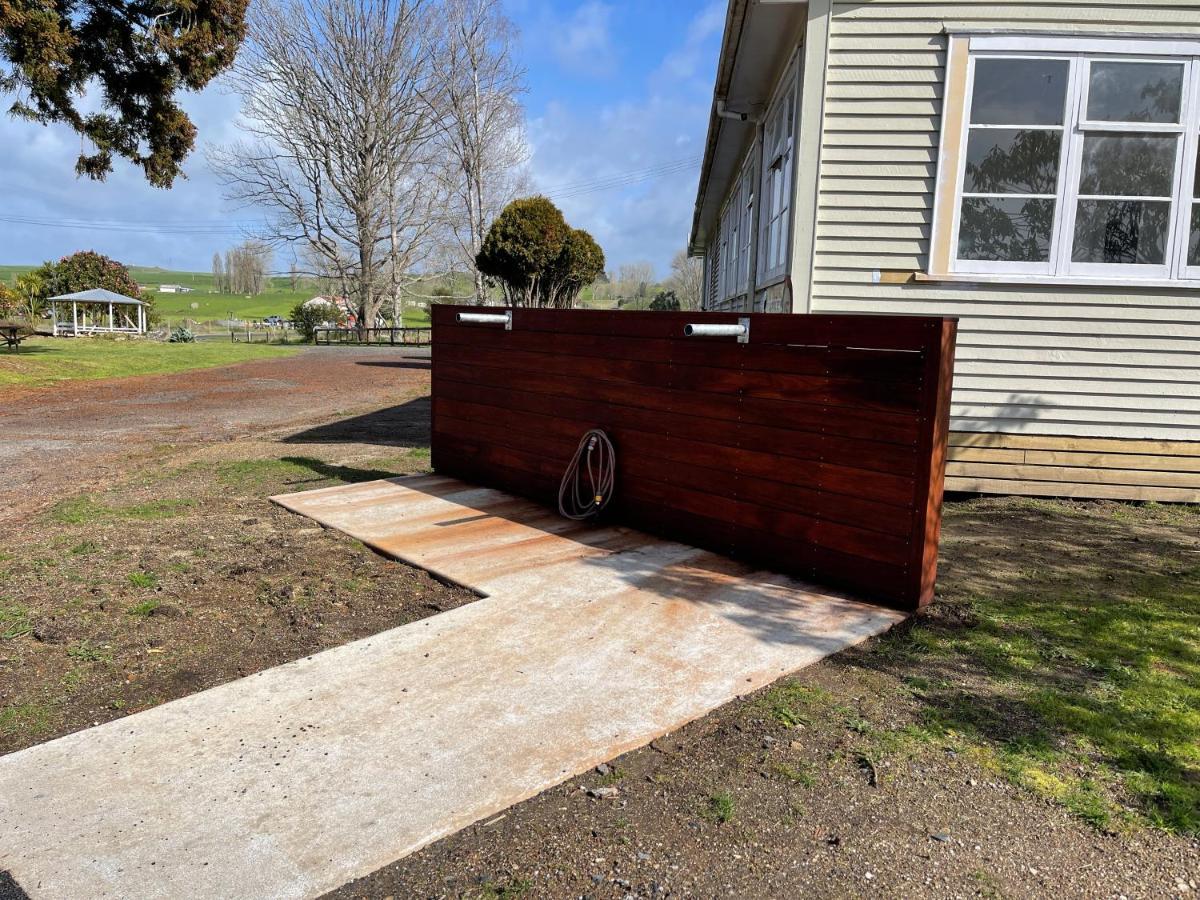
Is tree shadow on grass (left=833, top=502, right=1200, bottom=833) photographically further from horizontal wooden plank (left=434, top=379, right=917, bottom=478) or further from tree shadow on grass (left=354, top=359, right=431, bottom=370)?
tree shadow on grass (left=354, top=359, right=431, bottom=370)

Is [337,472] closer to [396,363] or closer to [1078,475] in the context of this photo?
[1078,475]

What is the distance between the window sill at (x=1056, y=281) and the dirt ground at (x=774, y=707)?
1.72 meters

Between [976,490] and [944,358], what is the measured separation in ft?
11.0

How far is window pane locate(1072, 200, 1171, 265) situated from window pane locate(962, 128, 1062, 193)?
38 cm

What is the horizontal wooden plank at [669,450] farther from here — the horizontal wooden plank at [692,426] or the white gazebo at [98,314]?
the white gazebo at [98,314]

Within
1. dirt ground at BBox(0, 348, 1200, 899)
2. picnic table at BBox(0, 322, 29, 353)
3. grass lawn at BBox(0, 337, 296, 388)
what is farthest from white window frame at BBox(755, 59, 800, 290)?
picnic table at BBox(0, 322, 29, 353)

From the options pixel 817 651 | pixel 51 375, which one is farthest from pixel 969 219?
pixel 51 375

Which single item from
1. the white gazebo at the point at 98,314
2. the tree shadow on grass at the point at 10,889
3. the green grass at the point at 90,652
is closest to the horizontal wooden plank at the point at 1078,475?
the green grass at the point at 90,652

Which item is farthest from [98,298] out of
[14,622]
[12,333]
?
[14,622]

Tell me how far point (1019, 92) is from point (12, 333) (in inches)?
949

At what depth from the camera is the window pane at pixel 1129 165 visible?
6.22 m

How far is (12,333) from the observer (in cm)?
2158

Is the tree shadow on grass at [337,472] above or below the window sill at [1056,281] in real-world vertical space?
below

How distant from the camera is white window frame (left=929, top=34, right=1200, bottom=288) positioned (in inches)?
240
